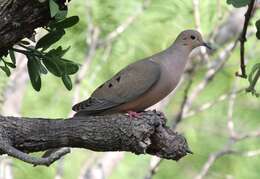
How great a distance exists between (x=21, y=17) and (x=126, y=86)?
0.86 m

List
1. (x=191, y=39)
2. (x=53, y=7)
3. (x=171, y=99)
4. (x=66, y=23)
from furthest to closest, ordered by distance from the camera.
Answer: (x=171, y=99)
(x=191, y=39)
(x=66, y=23)
(x=53, y=7)

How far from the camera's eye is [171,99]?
16.8 ft

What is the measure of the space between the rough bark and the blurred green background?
145 cm

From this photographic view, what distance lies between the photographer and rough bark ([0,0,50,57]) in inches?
91.7

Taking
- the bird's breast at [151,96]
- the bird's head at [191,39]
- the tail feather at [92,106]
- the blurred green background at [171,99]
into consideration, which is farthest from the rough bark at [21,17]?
the blurred green background at [171,99]

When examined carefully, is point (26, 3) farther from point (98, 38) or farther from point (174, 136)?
point (98, 38)

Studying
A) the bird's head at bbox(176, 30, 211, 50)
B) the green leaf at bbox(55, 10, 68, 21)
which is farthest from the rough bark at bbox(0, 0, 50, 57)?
the bird's head at bbox(176, 30, 211, 50)

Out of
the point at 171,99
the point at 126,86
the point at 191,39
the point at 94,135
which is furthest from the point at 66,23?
the point at 171,99

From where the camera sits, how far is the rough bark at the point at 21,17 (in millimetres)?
2328

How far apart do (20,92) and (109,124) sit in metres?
2.00

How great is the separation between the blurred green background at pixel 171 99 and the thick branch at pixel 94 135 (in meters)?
1.27

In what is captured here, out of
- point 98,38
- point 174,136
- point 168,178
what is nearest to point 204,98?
point 168,178

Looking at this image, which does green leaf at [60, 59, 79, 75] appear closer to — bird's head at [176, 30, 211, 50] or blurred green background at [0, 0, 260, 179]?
bird's head at [176, 30, 211, 50]

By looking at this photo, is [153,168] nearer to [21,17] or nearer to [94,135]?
[94,135]
